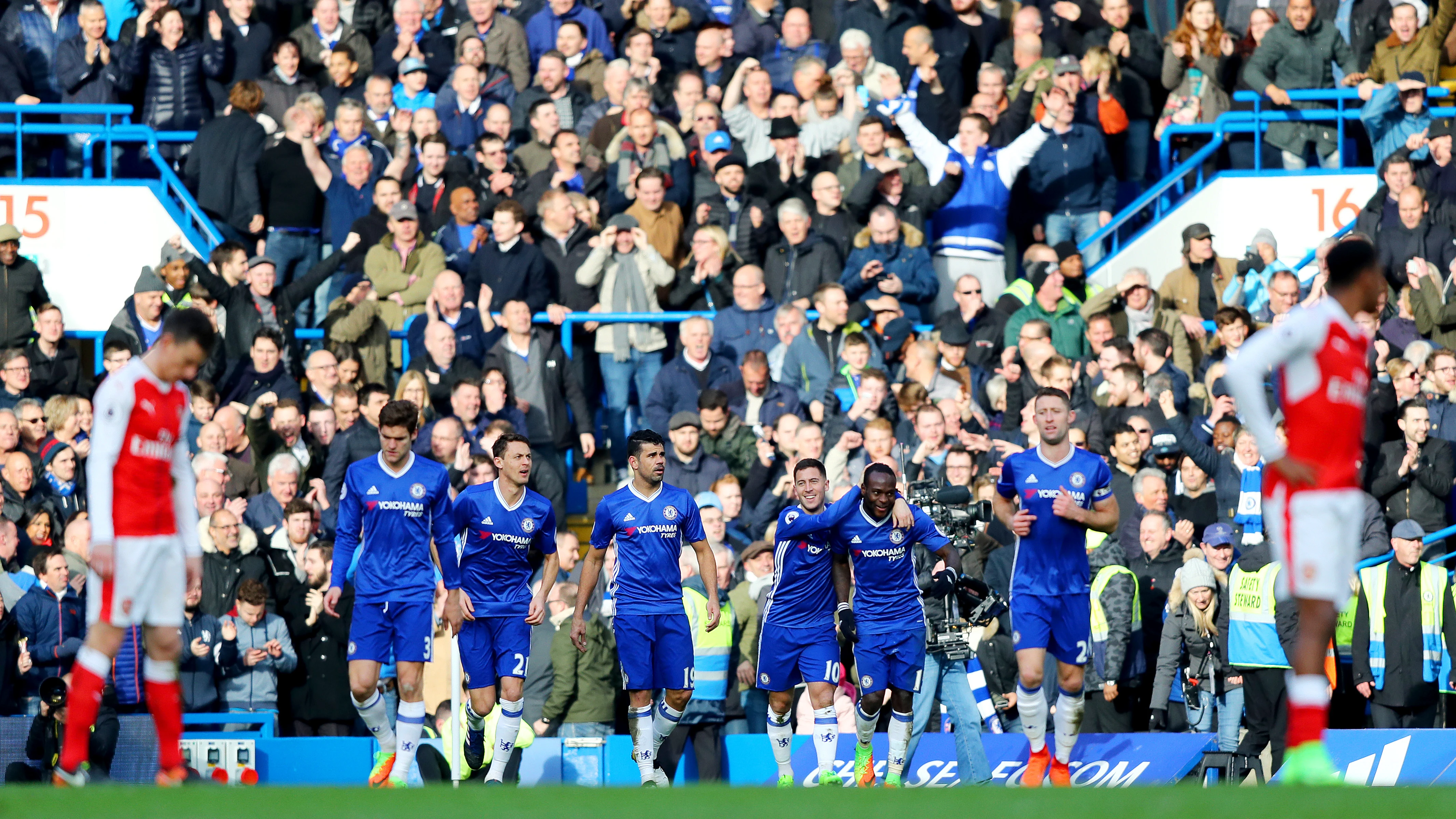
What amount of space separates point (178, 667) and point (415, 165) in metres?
5.99

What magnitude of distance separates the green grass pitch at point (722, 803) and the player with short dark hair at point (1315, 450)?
682mm

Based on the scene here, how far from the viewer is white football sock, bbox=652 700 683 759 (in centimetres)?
1230

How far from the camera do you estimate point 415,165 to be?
17844 mm

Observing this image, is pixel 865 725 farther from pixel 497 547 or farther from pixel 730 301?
pixel 730 301

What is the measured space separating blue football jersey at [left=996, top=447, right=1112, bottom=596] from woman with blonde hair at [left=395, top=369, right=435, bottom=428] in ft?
18.7

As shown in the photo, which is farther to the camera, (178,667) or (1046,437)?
(178,667)

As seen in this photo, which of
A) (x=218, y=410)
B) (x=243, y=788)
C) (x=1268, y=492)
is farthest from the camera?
(x=218, y=410)

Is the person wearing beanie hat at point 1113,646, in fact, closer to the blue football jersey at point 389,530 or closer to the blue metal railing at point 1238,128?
the blue football jersey at point 389,530

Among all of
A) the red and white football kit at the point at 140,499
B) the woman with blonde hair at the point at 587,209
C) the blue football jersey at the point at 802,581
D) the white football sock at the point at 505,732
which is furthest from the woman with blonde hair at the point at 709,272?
the red and white football kit at the point at 140,499

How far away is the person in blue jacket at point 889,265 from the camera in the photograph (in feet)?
54.5

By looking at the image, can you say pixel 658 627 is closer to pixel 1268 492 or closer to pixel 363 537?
pixel 363 537

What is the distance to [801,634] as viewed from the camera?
1239cm

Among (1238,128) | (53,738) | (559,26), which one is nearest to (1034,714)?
(53,738)

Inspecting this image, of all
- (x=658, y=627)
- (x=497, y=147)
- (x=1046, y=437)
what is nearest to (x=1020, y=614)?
(x=1046, y=437)
